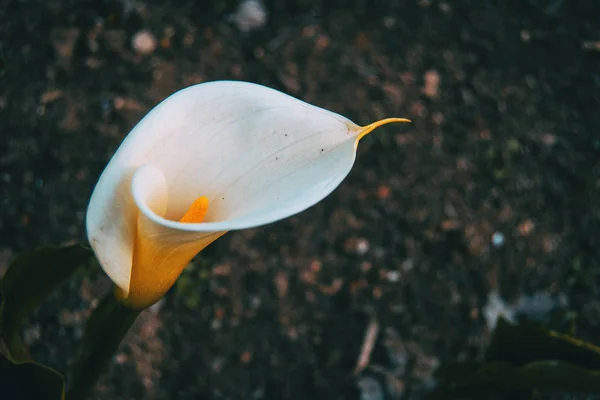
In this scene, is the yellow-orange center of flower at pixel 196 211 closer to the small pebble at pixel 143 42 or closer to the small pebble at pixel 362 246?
the small pebble at pixel 362 246

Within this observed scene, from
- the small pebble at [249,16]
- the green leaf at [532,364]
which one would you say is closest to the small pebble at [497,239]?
the green leaf at [532,364]

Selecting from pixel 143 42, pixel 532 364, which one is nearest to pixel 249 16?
pixel 143 42

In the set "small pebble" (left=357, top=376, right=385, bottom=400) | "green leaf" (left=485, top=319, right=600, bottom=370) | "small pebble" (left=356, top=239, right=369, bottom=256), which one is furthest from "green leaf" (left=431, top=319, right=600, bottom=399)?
"small pebble" (left=356, top=239, right=369, bottom=256)

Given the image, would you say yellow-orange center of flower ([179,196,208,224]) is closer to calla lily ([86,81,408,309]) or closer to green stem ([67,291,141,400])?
calla lily ([86,81,408,309])

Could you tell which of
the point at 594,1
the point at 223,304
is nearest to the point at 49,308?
the point at 223,304

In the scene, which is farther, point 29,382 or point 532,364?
point 532,364

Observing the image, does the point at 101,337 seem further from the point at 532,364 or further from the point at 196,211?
the point at 532,364
